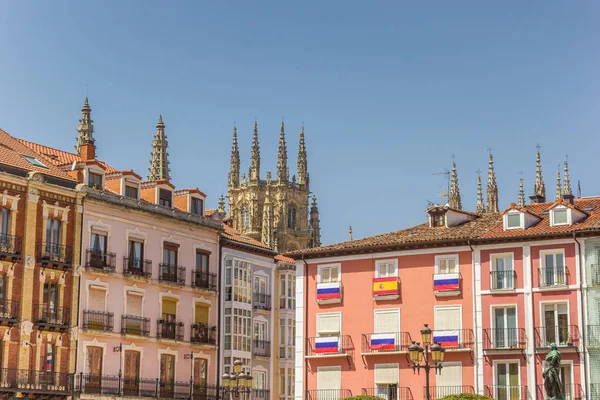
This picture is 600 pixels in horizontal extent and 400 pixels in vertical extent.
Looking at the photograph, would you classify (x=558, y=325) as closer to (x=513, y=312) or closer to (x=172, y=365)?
(x=513, y=312)

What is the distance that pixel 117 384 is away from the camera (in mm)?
69688

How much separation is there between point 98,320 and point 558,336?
82.8ft

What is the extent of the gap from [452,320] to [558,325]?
19.8 feet

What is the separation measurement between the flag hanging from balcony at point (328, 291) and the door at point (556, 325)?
1244 cm

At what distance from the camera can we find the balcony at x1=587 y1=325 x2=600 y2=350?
63.2 meters

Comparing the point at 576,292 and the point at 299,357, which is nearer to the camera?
the point at 576,292

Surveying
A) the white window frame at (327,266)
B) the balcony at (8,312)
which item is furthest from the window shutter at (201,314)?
the balcony at (8,312)

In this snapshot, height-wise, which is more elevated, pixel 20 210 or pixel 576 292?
pixel 20 210

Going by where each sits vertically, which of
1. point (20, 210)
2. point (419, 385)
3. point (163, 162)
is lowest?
point (419, 385)

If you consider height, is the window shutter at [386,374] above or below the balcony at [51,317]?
below

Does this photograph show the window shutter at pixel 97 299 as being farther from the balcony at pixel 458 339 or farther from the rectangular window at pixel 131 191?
the balcony at pixel 458 339

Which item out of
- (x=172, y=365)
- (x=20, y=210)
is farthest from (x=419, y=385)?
(x=20, y=210)

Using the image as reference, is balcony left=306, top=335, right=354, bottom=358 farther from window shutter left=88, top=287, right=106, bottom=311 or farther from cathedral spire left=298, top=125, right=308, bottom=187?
cathedral spire left=298, top=125, right=308, bottom=187

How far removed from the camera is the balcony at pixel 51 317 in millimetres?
65688
